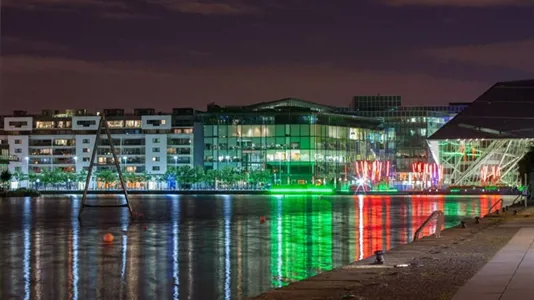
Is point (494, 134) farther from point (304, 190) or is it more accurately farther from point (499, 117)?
point (304, 190)

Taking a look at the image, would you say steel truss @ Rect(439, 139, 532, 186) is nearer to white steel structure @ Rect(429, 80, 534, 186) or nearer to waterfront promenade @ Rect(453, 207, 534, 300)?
white steel structure @ Rect(429, 80, 534, 186)

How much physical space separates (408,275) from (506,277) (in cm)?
283

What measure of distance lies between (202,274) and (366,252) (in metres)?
10.1

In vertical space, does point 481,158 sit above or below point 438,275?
above

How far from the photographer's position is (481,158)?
170750 mm

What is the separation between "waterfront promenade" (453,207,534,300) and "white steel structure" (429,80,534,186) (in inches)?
5057

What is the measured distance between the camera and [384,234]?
51.3 meters

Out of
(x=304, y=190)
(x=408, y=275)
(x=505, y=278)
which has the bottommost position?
(x=408, y=275)

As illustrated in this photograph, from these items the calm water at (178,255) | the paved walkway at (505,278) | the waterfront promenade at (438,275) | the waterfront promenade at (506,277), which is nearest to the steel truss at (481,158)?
the calm water at (178,255)

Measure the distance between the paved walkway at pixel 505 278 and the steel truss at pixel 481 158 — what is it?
133721mm

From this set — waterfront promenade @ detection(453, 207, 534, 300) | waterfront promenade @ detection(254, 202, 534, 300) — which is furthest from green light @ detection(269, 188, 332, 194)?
waterfront promenade @ detection(453, 207, 534, 300)

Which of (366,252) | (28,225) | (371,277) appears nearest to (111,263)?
(366,252)

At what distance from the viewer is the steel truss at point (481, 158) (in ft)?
545

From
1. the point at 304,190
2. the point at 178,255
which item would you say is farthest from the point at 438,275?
the point at 304,190
